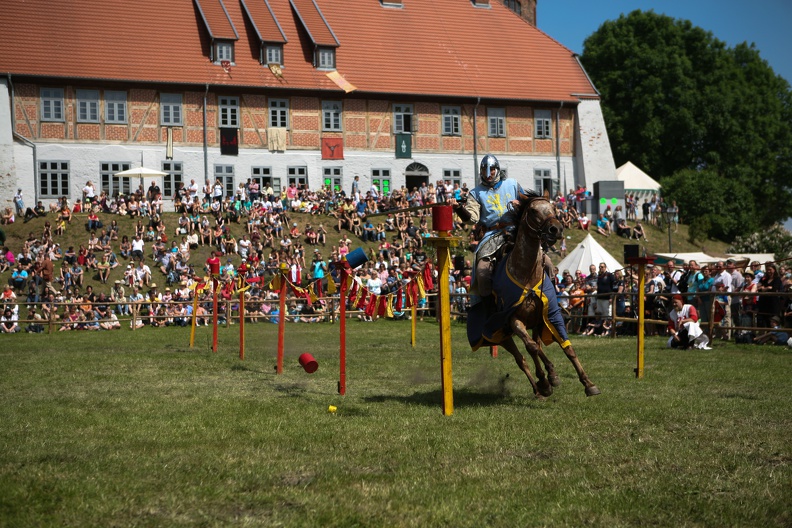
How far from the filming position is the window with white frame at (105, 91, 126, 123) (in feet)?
165

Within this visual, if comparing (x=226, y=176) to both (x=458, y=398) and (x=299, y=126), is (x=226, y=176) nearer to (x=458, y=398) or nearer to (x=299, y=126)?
(x=299, y=126)

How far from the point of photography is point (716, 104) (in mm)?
68938

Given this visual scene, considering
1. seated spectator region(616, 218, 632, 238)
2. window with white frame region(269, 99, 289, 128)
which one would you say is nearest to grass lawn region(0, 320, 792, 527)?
seated spectator region(616, 218, 632, 238)

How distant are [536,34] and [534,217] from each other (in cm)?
5309

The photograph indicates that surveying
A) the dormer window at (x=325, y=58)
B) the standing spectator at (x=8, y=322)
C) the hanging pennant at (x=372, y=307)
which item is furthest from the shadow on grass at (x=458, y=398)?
the dormer window at (x=325, y=58)

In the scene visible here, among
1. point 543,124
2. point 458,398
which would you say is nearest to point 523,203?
point 458,398

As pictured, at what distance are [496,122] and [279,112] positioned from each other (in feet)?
42.0

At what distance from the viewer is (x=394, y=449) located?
8.92 metres

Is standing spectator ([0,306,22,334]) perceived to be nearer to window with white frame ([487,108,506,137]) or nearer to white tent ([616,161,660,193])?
window with white frame ([487,108,506,137])

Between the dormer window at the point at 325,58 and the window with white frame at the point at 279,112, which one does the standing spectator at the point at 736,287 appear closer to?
the window with white frame at the point at 279,112

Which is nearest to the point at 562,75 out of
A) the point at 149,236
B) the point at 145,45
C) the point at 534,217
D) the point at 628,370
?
the point at 145,45

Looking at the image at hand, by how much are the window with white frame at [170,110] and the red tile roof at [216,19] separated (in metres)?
3.93

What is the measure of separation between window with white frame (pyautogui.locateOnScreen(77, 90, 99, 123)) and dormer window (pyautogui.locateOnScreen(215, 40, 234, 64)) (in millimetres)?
6540

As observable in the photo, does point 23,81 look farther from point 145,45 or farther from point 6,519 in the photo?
point 6,519
